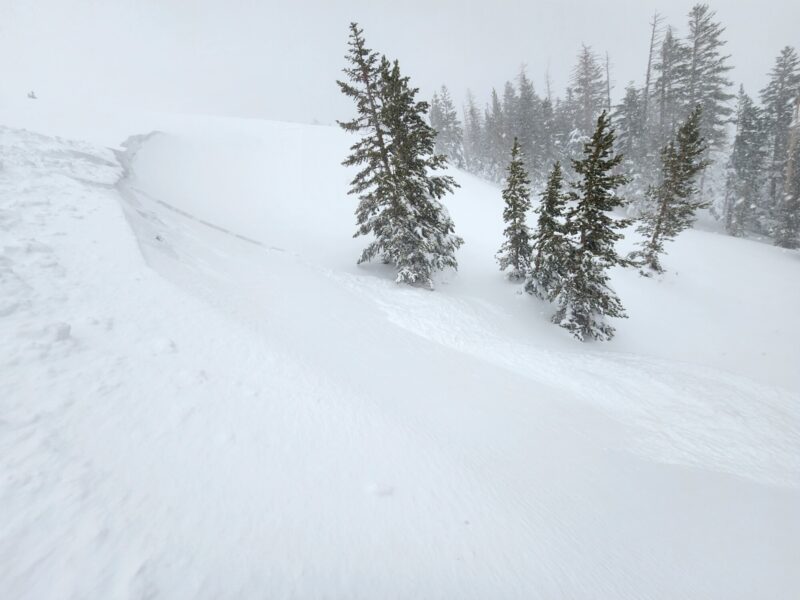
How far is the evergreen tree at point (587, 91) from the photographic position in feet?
148

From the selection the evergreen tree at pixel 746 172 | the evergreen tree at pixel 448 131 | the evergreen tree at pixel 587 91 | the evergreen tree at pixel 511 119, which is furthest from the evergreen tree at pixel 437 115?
the evergreen tree at pixel 746 172

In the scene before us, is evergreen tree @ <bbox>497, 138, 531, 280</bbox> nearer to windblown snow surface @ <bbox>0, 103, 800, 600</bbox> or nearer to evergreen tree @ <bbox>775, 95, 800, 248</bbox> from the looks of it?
windblown snow surface @ <bbox>0, 103, 800, 600</bbox>

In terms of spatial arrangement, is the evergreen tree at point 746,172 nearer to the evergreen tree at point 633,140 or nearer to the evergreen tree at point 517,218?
the evergreen tree at point 633,140

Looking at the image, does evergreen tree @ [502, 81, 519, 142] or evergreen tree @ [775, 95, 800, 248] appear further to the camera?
evergreen tree @ [502, 81, 519, 142]

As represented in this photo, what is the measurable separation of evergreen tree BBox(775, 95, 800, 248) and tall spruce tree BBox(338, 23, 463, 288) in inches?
1386

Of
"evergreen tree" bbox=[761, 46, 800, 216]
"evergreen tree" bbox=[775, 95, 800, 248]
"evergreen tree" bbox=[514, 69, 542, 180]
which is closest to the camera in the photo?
"evergreen tree" bbox=[775, 95, 800, 248]

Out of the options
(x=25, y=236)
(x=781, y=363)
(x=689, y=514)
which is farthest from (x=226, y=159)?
(x=781, y=363)

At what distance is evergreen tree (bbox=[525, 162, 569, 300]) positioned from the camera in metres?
14.6

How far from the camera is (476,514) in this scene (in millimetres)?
4020

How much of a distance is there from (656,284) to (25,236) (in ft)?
85.3

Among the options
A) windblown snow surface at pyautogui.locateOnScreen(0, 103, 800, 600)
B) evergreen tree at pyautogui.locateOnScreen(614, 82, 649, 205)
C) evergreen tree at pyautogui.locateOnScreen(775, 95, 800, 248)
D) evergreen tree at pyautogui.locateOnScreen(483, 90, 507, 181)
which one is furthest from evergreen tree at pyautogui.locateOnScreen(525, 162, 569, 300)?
evergreen tree at pyautogui.locateOnScreen(483, 90, 507, 181)

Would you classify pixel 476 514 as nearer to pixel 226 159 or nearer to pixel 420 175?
pixel 420 175

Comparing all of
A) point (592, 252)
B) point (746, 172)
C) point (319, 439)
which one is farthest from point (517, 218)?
point (746, 172)

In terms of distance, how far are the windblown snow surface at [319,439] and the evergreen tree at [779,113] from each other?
34.7 metres
